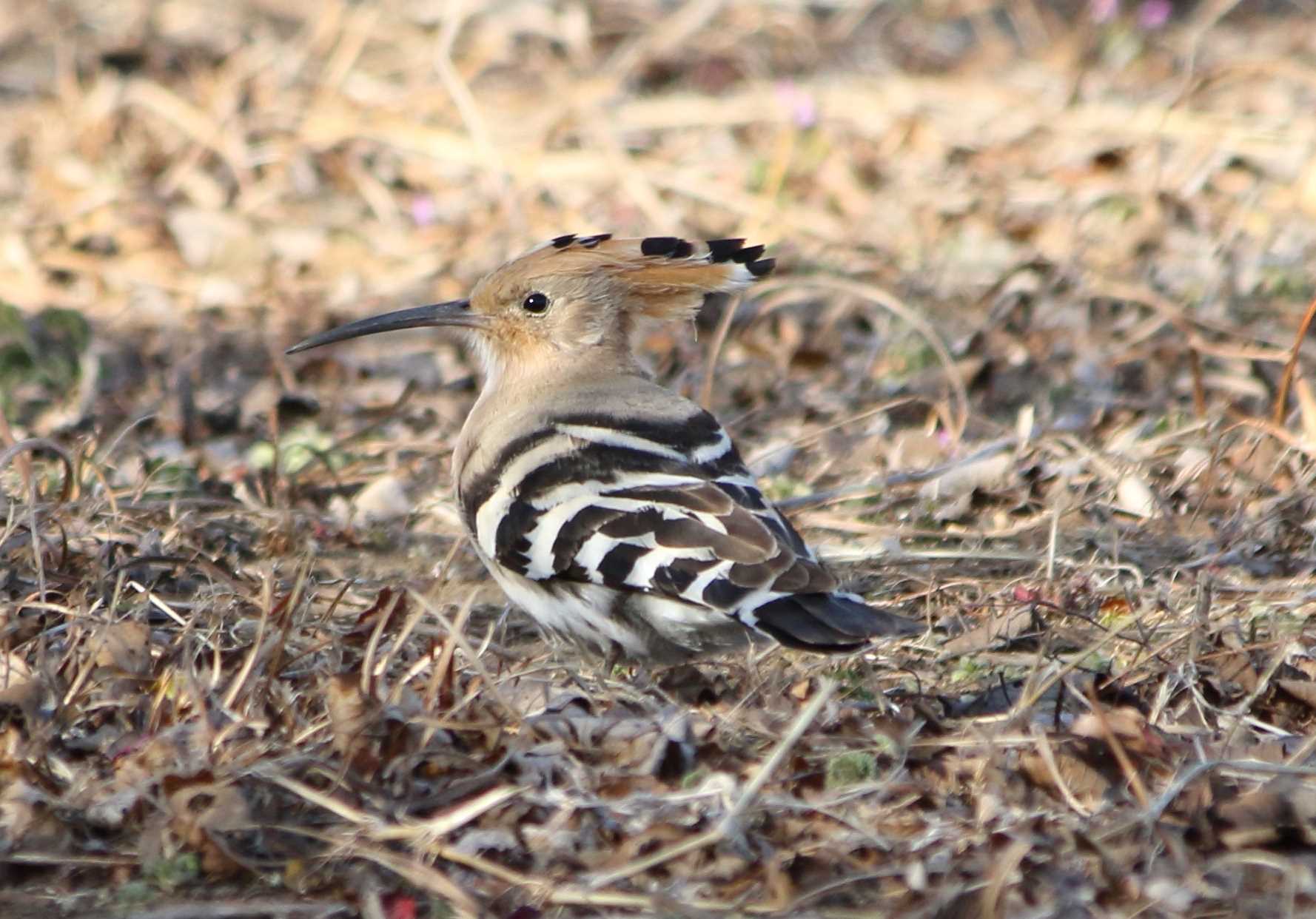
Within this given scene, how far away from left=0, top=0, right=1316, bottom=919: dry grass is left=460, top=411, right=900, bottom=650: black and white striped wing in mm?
161

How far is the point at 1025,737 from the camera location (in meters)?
2.49

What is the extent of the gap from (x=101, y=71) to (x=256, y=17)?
89cm

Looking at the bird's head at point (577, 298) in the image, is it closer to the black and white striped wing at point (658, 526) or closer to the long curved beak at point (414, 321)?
the long curved beak at point (414, 321)

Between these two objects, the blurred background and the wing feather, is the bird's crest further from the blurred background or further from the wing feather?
the blurred background

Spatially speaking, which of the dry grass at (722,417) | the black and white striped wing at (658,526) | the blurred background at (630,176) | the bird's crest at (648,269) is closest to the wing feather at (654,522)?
the black and white striped wing at (658,526)

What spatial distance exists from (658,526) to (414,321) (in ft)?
3.91

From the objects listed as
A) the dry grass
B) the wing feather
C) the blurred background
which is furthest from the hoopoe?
the blurred background

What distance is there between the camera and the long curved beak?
12.7 ft

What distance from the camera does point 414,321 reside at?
12.7 feet

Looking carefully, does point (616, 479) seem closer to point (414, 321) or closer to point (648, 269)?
point (648, 269)

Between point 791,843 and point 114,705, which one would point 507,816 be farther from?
point 114,705

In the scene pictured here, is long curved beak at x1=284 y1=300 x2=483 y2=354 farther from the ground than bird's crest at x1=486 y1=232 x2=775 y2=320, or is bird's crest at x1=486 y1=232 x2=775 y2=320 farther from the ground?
bird's crest at x1=486 y1=232 x2=775 y2=320

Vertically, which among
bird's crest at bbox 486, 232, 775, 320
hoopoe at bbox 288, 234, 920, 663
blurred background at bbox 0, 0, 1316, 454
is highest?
bird's crest at bbox 486, 232, 775, 320

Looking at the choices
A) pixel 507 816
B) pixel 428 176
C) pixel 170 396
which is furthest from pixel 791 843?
Result: pixel 428 176
